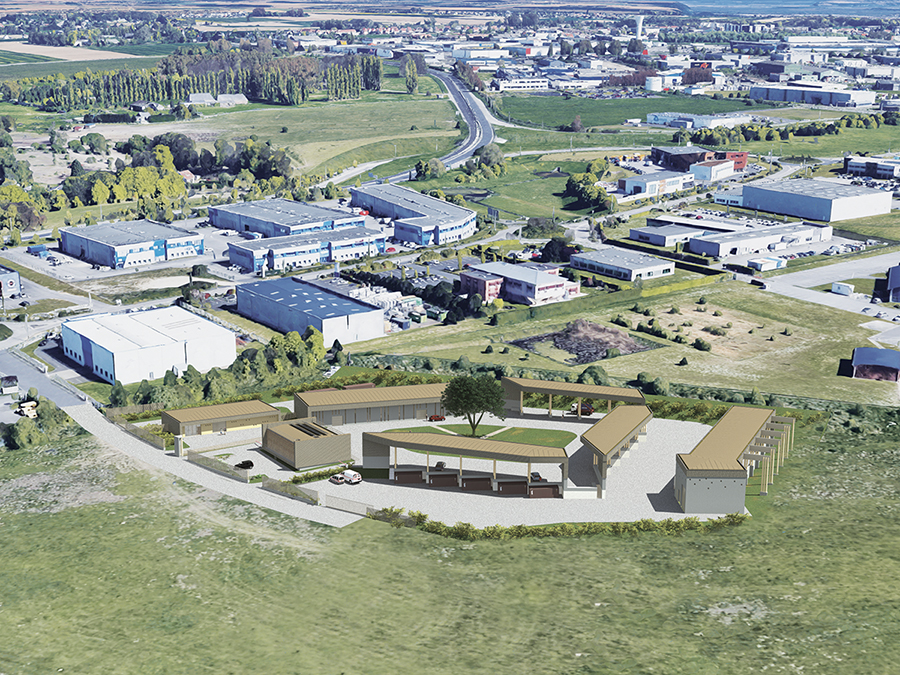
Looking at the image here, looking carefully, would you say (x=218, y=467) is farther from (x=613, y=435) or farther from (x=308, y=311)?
(x=308, y=311)

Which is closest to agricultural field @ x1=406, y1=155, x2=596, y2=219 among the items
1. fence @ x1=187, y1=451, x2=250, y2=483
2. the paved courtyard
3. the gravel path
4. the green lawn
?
the green lawn

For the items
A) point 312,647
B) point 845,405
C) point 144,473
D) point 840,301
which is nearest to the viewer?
point 312,647

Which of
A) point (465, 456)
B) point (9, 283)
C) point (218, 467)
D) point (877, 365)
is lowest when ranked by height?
point (9, 283)

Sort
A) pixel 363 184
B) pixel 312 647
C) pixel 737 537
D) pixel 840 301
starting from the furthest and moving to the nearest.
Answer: pixel 363 184
pixel 840 301
pixel 737 537
pixel 312 647

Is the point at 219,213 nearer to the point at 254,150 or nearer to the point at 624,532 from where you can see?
the point at 254,150

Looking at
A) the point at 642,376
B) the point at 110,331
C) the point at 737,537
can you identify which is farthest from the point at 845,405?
the point at 110,331

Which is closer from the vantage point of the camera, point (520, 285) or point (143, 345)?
point (143, 345)

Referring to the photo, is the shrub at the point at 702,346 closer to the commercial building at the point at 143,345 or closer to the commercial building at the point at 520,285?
the commercial building at the point at 520,285

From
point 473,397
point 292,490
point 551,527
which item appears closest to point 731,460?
point 551,527
